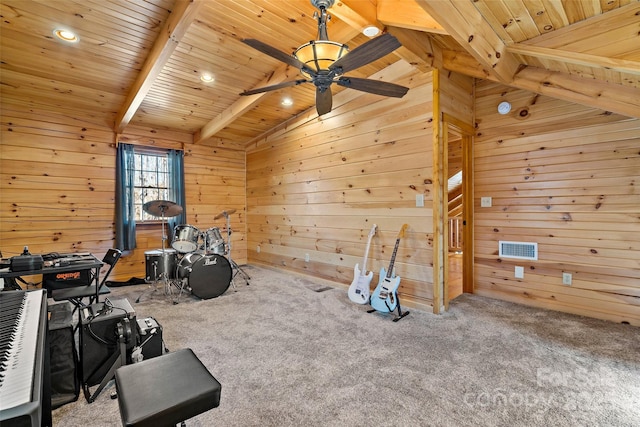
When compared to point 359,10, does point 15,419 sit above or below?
below

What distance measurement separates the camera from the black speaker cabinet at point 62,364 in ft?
5.74

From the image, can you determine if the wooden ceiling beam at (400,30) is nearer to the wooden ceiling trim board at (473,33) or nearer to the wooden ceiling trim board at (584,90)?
the wooden ceiling trim board at (473,33)

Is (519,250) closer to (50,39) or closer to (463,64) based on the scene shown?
(463,64)

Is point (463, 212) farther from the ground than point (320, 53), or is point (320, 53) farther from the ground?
point (320, 53)

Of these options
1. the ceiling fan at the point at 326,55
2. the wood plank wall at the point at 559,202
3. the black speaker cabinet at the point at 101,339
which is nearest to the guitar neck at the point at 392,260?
the wood plank wall at the point at 559,202

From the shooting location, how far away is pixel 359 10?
7.56ft

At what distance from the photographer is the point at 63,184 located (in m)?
4.27

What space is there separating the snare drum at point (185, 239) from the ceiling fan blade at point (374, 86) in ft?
9.05

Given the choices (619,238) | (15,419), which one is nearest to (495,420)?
(15,419)

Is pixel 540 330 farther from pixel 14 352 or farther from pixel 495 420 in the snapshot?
pixel 14 352

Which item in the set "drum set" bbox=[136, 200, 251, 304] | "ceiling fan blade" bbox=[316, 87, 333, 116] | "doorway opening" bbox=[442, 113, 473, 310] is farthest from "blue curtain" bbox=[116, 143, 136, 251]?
"doorway opening" bbox=[442, 113, 473, 310]

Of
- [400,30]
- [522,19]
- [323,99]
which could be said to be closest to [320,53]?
[323,99]

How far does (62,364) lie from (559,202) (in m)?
4.33

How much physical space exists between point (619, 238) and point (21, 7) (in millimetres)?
5425
